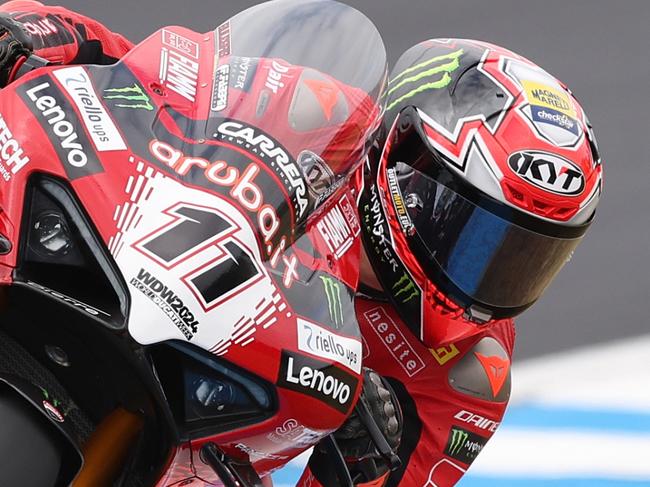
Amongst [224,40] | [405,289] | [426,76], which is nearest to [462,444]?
[405,289]

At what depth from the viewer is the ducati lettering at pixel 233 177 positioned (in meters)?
1.71

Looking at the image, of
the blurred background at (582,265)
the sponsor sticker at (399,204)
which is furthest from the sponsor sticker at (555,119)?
the blurred background at (582,265)

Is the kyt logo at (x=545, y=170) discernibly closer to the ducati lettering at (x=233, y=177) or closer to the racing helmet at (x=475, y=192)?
the racing helmet at (x=475, y=192)

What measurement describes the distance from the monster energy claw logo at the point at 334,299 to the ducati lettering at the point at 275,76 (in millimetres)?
292

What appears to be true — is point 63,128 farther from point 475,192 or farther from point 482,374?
point 482,374

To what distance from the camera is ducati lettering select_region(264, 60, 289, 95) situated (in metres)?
1.88

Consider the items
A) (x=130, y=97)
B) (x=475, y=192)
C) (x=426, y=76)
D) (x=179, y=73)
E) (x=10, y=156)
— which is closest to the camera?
(x=10, y=156)

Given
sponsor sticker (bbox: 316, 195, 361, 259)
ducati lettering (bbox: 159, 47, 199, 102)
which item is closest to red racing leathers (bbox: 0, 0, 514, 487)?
sponsor sticker (bbox: 316, 195, 361, 259)

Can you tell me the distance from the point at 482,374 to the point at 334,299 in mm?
1286

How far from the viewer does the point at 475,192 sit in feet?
8.63

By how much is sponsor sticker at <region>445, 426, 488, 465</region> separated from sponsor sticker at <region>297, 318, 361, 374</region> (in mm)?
1267

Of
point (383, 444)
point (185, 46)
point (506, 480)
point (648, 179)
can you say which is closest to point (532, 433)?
point (506, 480)

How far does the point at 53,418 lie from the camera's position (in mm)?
1770

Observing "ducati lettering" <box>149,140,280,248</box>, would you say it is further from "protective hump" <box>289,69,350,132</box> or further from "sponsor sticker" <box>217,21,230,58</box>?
"sponsor sticker" <box>217,21,230,58</box>
